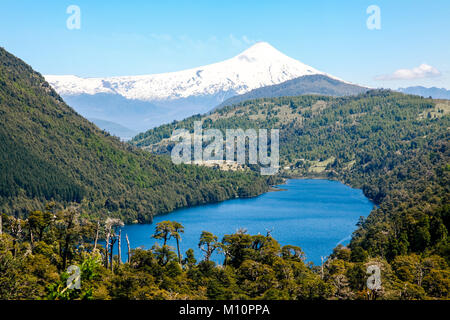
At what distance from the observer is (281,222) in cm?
14888

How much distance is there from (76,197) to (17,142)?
32331 millimetres

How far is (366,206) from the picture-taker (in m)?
183

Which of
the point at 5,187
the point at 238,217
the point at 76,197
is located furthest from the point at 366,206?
the point at 5,187

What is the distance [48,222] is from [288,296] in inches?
1402

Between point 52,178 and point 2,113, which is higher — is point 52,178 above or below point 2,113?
below

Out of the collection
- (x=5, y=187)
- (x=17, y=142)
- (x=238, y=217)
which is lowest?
(x=238, y=217)

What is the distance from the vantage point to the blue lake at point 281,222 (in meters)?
119

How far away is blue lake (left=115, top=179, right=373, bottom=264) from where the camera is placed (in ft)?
391

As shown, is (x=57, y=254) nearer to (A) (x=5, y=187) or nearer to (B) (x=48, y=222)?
(B) (x=48, y=222)

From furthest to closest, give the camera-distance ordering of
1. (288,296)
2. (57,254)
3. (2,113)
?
(2,113), (57,254), (288,296)
